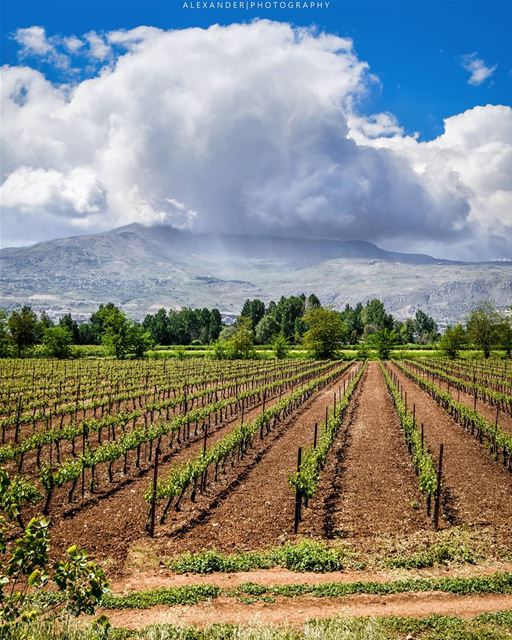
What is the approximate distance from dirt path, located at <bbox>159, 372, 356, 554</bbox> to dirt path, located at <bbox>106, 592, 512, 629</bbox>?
2.78 metres

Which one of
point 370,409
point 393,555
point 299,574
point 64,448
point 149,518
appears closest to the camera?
point 299,574

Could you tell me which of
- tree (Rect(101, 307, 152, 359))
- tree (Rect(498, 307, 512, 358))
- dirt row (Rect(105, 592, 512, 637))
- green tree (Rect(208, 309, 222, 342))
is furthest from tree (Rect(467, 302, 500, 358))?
dirt row (Rect(105, 592, 512, 637))

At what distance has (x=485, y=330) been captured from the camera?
9388cm

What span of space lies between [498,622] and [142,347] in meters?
89.7

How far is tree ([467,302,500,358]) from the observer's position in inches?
3691

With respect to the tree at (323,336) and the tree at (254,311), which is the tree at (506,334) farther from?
the tree at (254,311)

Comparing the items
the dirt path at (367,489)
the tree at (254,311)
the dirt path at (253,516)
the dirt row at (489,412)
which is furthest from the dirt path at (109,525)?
the tree at (254,311)

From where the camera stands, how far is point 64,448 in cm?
2191

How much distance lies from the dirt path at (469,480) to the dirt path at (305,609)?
15.1 feet

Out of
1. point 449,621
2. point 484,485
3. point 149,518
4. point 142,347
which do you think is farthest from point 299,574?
point 142,347

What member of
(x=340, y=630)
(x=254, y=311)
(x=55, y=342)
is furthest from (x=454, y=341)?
(x=254, y=311)

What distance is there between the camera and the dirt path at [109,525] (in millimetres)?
11836

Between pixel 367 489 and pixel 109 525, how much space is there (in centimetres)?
829

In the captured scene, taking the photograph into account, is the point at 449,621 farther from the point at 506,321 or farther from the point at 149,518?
the point at 506,321
